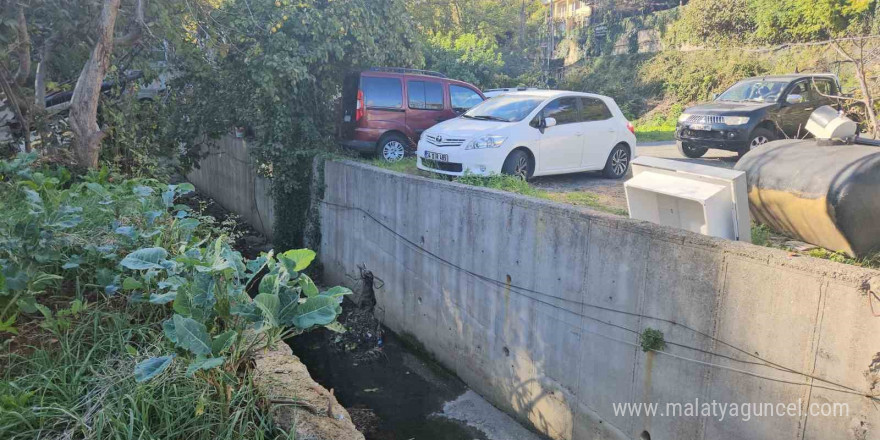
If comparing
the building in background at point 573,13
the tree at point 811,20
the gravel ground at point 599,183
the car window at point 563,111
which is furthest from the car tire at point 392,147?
the building in background at point 573,13

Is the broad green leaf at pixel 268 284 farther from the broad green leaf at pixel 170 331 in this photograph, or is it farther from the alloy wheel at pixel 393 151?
the alloy wheel at pixel 393 151

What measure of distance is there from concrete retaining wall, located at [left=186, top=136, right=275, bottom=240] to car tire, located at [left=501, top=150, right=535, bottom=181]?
5.72 metres

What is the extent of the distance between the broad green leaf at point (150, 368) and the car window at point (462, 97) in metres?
10.0

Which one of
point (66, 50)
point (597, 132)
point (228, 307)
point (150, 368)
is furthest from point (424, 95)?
point (150, 368)

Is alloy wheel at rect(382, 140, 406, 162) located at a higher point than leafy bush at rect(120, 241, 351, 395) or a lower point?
higher

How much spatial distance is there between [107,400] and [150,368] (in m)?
0.46

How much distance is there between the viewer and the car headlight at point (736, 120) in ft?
35.1

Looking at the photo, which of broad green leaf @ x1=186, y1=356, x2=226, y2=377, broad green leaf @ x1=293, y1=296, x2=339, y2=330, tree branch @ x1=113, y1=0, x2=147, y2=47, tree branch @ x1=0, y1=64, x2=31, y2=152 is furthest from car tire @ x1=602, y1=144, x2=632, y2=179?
tree branch @ x1=0, y1=64, x2=31, y2=152

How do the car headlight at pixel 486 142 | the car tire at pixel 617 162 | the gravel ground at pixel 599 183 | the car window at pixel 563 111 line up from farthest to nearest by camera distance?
the car tire at pixel 617 162, the car window at pixel 563 111, the car headlight at pixel 486 142, the gravel ground at pixel 599 183

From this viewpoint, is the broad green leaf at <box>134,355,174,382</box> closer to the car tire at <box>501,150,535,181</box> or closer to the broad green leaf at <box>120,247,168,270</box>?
the broad green leaf at <box>120,247,168,270</box>

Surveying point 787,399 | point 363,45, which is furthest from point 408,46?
point 787,399

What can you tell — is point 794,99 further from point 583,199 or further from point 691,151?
point 583,199

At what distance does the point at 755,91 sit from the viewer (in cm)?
1180

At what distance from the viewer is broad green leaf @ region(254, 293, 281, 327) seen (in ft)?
8.16
